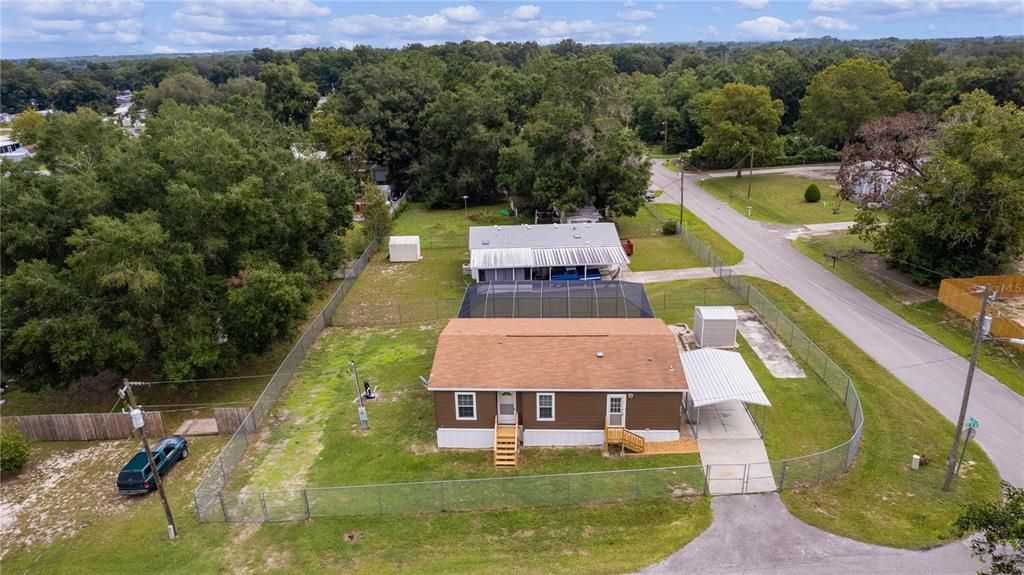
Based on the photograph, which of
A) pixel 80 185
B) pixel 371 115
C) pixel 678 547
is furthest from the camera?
pixel 371 115

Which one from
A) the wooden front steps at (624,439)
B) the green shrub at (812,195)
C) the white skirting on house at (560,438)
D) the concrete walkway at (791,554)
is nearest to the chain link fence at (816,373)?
the concrete walkway at (791,554)

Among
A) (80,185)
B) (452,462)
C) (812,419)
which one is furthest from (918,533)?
(80,185)

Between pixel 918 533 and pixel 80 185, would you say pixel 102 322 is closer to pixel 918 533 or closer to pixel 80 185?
pixel 80 185

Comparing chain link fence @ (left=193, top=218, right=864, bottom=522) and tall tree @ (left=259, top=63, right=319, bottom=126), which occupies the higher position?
tall tree @ (left=259, top=63, right=319, bottom=126)

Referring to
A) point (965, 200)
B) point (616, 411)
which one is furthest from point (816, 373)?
point (965, 200)

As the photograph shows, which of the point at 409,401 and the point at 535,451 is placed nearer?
the point at 535,451

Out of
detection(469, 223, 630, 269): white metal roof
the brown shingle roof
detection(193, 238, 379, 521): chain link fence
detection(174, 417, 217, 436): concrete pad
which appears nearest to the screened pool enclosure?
the brown shingle roof

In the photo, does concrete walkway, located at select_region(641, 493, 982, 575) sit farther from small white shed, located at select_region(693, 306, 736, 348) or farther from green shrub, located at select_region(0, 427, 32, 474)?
green shrub, located at select_region(0, 427, 32, 474)

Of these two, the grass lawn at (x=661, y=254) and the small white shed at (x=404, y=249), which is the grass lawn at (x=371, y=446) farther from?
the grass lawn at (x=661, y=254)
